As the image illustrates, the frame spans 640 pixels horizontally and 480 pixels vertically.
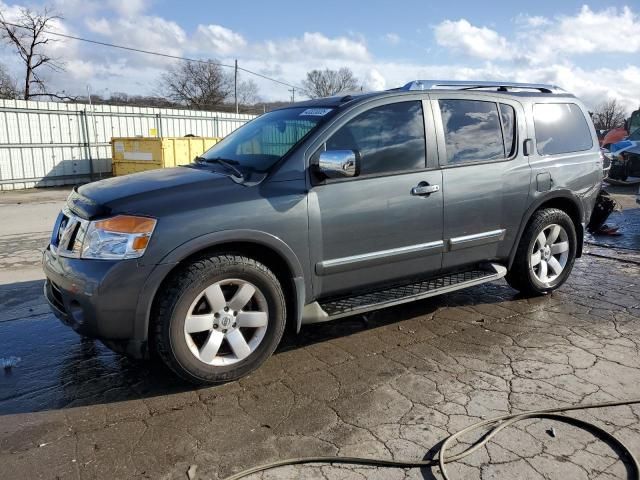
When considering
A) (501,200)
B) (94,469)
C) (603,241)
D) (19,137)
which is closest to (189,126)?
(19,137)

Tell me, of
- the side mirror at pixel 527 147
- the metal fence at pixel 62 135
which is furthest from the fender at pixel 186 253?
the metal fence at pixel 62 135

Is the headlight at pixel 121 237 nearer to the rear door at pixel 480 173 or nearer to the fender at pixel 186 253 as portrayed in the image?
the fender at pixel 186 253

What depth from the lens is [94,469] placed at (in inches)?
101

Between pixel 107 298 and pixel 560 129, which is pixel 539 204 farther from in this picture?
pixel 107 298

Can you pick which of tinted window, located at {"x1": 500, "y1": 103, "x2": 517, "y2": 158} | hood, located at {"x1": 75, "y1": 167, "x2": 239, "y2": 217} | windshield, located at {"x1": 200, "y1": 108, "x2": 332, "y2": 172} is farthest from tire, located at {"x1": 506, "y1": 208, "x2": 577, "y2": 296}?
hood, located at {"x1": 75, "y1": 167, "x2": 239, "y2": 217}

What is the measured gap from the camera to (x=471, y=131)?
4.41m

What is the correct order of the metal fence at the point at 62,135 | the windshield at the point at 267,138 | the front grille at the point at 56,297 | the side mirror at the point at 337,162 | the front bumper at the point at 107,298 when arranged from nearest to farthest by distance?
the front bumper at the point at 107,298 < the front grille at the point at 56,297 < the side mirror at the point at 337,162 < the windshield at the point at 267,138 < the metal fence at the point at 62,135

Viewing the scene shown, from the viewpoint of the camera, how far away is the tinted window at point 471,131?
167 inches

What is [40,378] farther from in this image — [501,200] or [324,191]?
[501,200]

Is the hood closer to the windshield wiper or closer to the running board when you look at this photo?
the windshield wiper

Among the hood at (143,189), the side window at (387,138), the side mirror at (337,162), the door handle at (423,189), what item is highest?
the side window at (387,138)

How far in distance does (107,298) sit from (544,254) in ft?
13.0

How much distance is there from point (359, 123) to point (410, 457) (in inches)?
90.3

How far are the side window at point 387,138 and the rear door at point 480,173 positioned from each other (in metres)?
0.22
